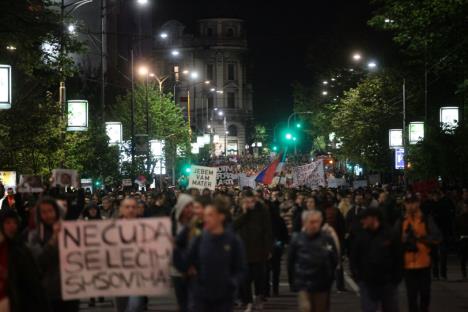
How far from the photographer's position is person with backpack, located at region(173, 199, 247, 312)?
9.63 meters

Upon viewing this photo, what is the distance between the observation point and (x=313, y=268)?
1131 centimetres

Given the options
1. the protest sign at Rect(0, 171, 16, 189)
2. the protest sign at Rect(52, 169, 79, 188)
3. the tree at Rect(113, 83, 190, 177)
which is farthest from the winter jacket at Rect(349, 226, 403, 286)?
the tree at Rect(113, 83, 190, 177)

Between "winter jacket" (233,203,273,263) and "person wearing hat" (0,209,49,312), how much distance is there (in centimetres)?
654

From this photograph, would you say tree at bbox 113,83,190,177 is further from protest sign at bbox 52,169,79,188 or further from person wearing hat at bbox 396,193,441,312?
person wearing hat at bbox 396,193,441,312

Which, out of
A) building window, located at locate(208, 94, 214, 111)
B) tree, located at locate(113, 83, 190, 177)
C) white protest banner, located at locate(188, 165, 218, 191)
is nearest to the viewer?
white protest banner, located at locate(188, 165, 218, 191)

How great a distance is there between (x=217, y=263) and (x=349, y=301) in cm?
789

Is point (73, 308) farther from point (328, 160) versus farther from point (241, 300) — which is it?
point (328, 160)

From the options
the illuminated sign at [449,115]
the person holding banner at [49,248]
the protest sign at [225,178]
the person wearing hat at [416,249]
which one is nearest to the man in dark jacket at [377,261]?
the person wearing hat at [416,249]

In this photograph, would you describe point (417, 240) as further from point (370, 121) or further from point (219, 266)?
point (370, 121)

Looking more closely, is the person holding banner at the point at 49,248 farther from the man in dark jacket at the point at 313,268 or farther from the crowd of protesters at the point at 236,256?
the man in dark jacket at the point at 313,268

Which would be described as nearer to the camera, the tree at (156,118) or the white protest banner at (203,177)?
the white protest banner at (203,177)

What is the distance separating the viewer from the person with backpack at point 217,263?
9633mm

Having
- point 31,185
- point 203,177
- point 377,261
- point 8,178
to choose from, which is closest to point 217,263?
point 377,261

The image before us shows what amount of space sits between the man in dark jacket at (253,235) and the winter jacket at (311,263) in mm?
3912
